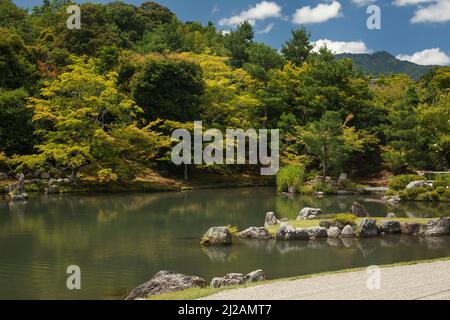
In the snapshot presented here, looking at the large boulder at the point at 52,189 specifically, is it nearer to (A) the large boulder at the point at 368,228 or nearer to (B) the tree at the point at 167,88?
(B) the tree at the point at 167,88

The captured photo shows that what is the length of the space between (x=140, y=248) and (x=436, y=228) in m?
8.58

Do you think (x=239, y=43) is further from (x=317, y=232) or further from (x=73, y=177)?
(x=317, y=232)

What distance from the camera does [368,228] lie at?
1501 cm

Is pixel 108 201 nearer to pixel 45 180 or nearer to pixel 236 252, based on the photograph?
pixel 45 180

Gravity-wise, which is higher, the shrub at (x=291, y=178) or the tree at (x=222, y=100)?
the tree at (x=222, y=100)

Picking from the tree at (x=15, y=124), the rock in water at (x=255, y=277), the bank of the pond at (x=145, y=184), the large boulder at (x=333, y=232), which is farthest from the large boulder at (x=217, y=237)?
the tree at (x=15, y=124)

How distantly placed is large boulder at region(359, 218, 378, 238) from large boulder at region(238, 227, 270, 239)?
8.92 ft

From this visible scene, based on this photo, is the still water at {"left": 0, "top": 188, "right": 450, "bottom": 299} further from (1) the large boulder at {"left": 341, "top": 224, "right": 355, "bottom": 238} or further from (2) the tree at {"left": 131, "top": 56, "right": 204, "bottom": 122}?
(2) the tree at {"left": 131, "top": 56, "right": 204, "bottom": 122}

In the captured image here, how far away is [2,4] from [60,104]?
79.5 feet

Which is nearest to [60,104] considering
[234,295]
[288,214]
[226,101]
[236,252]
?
[226,101]

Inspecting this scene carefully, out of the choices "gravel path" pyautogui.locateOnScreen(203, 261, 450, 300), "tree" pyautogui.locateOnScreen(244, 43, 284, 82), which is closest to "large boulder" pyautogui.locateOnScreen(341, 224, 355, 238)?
"gravel path" pyautogui.locateOnScreen(203, 261, 450, 300)

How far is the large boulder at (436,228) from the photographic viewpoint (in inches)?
596

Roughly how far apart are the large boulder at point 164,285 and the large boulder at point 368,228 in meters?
7.02

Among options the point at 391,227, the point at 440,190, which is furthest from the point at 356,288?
the point at 440,190
